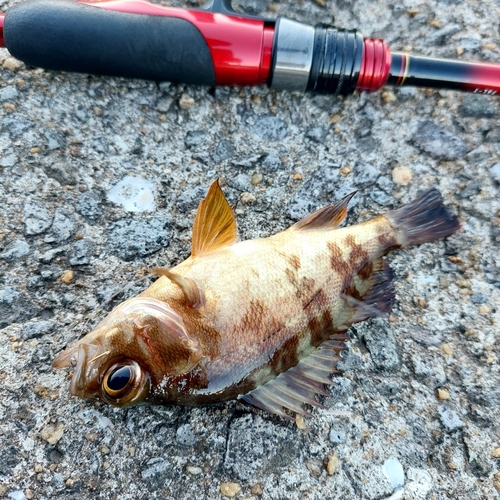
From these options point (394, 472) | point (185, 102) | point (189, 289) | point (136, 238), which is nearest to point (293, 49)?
point (185, 102)

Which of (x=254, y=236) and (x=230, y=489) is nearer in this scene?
(x=230, y=489)

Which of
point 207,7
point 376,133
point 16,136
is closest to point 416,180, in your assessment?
point 376,133

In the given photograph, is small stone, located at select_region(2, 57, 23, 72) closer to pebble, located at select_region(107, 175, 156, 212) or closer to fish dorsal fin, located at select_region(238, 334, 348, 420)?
pebble, located at select_region(107, 175, 156, 212)

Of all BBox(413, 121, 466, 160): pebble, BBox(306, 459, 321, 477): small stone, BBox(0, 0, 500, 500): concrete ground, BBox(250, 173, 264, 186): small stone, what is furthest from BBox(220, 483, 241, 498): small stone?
BBox(413, 121, 466, 160): pebble

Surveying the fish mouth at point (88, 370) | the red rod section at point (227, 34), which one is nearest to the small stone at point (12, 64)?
the red rod section at point (227, 34)

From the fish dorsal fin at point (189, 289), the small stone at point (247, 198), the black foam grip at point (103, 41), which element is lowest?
the fish dorsal fin at point (189, 289)

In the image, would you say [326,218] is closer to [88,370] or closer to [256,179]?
[256,179]

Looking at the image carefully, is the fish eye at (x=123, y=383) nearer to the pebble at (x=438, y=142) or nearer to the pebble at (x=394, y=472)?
the pebble at (x=394, y=472)
